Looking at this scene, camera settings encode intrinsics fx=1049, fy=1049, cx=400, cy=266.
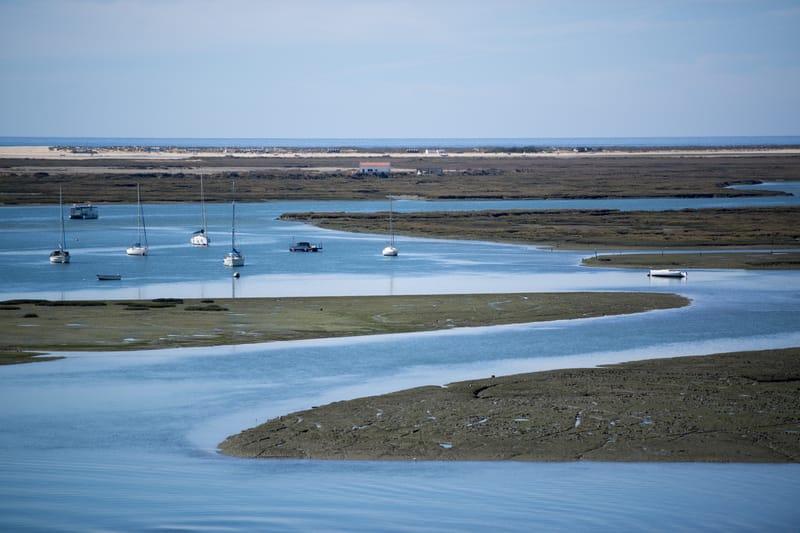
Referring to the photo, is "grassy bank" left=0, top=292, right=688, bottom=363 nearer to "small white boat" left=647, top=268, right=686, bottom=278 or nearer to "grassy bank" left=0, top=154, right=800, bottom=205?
"small white boat" left=647, top=268, right=686, bottom=278

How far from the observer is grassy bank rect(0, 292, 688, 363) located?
3584cm

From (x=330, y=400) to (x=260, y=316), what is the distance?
46.5ft

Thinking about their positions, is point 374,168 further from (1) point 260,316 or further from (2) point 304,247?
(1) point 260,316

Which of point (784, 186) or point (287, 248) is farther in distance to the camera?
point (784, 186)

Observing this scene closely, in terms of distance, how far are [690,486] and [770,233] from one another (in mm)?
54572

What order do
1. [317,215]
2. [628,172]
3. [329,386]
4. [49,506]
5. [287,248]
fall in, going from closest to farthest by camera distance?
[49,506]
[329,386]
[287,248]
[317,215]
[628,172]

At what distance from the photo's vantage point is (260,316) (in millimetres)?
40969

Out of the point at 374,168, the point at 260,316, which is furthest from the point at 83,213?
the point at 374,168

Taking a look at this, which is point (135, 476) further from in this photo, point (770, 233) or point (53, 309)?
point (770, 233)

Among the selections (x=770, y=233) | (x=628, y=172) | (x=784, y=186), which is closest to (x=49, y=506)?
(x=770, y=233)

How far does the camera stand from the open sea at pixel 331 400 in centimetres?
1905

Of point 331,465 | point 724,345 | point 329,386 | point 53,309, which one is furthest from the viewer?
point 53,309

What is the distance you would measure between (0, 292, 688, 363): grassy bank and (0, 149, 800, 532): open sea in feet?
3.81

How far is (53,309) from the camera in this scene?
42.0 m
